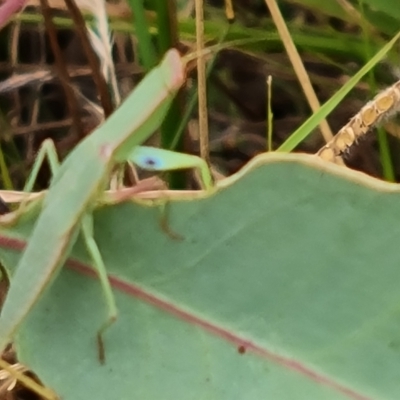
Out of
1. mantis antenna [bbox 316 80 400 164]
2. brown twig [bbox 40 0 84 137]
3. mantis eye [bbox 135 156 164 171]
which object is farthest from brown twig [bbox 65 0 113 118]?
mantis antenna [bbox 316 80 400 164]

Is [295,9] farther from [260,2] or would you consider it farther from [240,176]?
[240,176]

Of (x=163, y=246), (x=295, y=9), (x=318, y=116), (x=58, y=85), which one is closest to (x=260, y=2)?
(x=295, y=9)

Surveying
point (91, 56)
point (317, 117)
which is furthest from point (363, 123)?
point (91, 56)

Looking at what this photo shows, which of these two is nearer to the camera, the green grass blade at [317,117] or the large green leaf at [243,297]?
Result: the large green leaf at [243,297]

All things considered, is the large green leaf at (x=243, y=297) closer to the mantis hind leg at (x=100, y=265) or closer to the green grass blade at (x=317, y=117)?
the mantis hind leg at (x=100, y=265)

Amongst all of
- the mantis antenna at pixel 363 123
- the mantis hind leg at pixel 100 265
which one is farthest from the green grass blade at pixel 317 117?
the mantis hind leg at pixel 100 265

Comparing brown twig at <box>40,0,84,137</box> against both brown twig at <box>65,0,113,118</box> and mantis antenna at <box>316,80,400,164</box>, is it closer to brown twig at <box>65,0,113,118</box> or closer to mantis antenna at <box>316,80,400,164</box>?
brown twig at <box>65,0,113,118</box>
